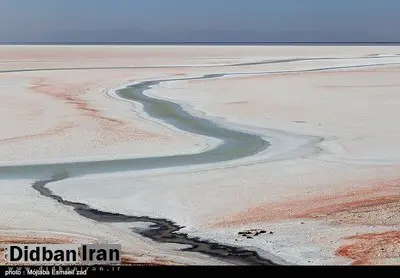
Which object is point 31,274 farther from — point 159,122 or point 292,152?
point 159,122

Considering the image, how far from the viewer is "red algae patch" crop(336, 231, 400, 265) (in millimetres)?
5184

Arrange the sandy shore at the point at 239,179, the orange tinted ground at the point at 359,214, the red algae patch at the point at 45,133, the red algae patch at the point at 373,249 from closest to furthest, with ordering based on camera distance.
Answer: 1. the red algae patch at the point at 373,249
2. the orange tinted ground at the point at 359,214
3. the sandy shore at the point at 239,179
4. the red algae patch at the point at 45,133

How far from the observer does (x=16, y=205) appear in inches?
290

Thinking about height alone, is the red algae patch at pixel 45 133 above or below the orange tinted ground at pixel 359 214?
below

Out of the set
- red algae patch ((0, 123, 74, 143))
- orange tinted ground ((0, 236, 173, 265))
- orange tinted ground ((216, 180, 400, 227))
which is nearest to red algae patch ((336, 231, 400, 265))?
orange tinted ground ((216, 180, 400, 227))

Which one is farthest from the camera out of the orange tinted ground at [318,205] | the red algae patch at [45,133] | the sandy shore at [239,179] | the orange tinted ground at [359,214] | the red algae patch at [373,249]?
the red algae patch at [45,133]

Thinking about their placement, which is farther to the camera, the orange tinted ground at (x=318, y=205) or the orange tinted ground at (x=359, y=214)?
the orange tinted ground at (x=318, y=205)

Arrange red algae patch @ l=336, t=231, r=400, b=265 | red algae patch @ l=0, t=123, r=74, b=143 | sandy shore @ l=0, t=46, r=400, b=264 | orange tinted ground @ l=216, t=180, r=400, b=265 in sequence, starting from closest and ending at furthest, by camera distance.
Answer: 1. red algae patch @ l=336, t=231, r=400, b=265
2. orange tinted ground @ l=216, t=180, r=400, b=265
3. sandy shore @ l=0, t=46, r=400, b=264
4. red algae patch @ l=0, t=123, r=74, b=143

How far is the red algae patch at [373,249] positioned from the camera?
518cm

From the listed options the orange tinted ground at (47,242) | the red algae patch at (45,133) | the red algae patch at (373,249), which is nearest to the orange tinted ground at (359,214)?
the red algae patch at (373,249)

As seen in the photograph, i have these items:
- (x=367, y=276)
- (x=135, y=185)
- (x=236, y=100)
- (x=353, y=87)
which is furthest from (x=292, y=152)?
(x=353, y=87)

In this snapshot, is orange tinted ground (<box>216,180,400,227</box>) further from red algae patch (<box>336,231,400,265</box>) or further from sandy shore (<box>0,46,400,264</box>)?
red algae patch (<box>336,231,400,265</box>)

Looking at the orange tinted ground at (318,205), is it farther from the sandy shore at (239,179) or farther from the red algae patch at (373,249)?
the red algae patch at (373,249)

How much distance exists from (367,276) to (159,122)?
9826 millimetres
